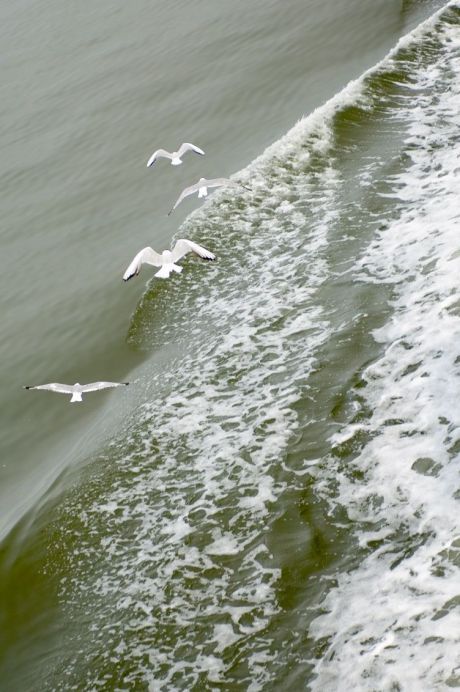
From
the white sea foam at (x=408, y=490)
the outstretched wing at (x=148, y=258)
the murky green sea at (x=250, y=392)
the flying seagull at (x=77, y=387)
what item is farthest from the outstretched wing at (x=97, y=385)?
the white sea foam at (x=408, y=490)

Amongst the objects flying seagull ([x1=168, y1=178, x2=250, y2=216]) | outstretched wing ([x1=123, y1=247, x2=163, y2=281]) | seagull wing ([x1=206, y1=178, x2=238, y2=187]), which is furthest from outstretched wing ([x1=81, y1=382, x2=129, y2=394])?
seagull wing ([x1=206, y1=178, x2=238, y2=187])

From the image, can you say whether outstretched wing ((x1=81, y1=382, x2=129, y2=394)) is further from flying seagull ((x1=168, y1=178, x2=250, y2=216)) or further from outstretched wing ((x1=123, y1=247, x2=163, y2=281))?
flying seagull ((x1=168, y1=178, x2=250, y2=216))

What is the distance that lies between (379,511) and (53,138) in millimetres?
13815

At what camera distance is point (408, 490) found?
6215mm

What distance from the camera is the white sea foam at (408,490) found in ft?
16.8

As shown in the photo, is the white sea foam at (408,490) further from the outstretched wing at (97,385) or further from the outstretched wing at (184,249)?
the outstretched wing at (97,385)

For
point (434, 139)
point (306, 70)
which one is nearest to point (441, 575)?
point (434, 139)

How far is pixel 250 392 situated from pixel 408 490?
2.50 metres

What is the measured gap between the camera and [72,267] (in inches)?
494

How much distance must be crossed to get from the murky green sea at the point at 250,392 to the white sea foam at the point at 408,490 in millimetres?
20

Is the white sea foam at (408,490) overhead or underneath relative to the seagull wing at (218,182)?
underneath

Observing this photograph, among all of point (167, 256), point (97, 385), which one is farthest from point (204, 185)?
point (97, 385)

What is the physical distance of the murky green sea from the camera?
229 inches

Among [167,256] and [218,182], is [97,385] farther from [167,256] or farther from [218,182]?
[218,182]
